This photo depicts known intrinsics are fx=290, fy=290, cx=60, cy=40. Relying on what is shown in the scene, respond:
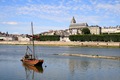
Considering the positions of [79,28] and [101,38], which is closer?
[101,38]

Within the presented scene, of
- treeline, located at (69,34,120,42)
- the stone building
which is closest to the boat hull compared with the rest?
treeline, located at (69,34,120,42)

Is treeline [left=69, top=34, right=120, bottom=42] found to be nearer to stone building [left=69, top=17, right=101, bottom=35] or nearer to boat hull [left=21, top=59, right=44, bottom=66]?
stone building [left=69, top=17, right=101, bottom=35]

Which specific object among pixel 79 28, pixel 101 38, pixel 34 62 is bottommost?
pixel 34 62

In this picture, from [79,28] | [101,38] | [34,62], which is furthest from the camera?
[79,28]

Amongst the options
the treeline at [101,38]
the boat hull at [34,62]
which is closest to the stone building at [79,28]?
the treeline at [101,38]

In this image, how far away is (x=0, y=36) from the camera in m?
188

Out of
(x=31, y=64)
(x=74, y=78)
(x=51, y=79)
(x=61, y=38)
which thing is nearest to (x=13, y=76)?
(x=51, y=79)

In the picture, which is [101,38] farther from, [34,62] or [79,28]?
[34,62]

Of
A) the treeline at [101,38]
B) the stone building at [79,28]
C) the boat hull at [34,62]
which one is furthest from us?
the stone building at [79,28]

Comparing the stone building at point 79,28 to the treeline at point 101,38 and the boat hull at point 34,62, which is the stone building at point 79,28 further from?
the boat hull at point 34,62

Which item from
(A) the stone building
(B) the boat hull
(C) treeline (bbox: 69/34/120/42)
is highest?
(A) the stone building

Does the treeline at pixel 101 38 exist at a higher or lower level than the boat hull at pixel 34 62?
higher

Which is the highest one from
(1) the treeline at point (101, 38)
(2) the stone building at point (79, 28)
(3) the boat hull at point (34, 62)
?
(2) the stone building at point (79, 28)

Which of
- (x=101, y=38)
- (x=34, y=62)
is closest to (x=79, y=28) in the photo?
(x=101, y=38)
